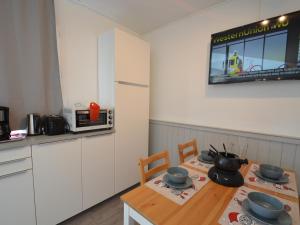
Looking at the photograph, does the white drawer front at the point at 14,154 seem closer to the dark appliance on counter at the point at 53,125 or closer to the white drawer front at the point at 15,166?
the white drawer front at the point at 15,166

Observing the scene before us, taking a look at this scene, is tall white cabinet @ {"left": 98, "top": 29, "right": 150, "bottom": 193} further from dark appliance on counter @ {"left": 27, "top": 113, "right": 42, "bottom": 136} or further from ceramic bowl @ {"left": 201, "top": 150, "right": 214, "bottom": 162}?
ceramic bowl @ {"left": 201, "top": 150, "right": 214, "bottom": 162}

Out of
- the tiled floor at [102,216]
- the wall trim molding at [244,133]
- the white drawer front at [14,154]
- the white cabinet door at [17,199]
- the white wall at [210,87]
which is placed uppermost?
the white wall at [210,87]

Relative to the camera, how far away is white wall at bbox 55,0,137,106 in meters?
1.89

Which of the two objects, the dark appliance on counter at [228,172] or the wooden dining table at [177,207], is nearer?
the wooden dining table at [177,207]

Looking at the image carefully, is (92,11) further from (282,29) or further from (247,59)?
(282,29)

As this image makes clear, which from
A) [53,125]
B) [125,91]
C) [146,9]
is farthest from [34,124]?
[146,9]

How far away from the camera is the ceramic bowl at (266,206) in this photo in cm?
70

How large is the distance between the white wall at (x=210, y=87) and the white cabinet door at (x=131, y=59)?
1.23 feet

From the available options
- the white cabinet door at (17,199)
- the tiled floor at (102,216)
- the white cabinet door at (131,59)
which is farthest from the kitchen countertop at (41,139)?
the tiled floor at (102,216)

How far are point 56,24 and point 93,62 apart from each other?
1.89 feet

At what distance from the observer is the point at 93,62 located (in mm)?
2184

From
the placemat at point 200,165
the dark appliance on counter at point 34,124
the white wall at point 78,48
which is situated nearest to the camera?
the placemat at point 200,165

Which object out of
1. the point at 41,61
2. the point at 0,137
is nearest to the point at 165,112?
the point at 41,61

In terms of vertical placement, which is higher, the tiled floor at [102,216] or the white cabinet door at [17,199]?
the white cabinet door at [17,199]
